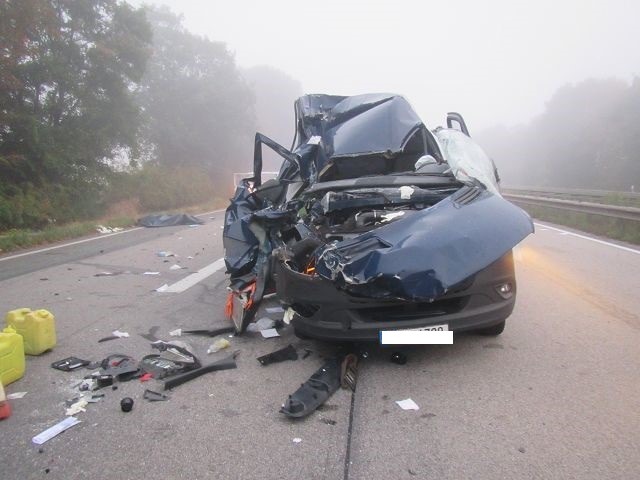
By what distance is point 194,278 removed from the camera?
273 inches

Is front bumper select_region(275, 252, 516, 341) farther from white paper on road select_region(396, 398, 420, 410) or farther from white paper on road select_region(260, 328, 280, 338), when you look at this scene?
white paper on road select_region(260, 328, 280, 338)

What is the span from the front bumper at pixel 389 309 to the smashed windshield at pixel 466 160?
1.11 metres

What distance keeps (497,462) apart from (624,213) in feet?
34.8

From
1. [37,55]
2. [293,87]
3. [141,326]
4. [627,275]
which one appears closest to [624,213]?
[627,275]

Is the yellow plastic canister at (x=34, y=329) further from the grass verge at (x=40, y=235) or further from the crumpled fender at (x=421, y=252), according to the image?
the grass verge at (x=40, y=235)

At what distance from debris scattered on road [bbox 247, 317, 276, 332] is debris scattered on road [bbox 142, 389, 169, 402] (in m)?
1.42

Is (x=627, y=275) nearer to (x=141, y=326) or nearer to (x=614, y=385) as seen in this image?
(x=614, y=385)

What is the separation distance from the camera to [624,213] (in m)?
11.0

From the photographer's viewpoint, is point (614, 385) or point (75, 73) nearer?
point (614, 385)

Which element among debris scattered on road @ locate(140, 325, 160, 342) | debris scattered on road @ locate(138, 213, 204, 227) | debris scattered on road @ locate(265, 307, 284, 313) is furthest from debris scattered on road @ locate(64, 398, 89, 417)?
debris scattered on road @ locate(138, 213, 204, 227)

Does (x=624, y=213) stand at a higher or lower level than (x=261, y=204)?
lower

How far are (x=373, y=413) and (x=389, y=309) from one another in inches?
29.4

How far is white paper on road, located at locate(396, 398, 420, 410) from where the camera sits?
294 centimetres

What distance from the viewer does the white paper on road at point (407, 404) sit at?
294cm
